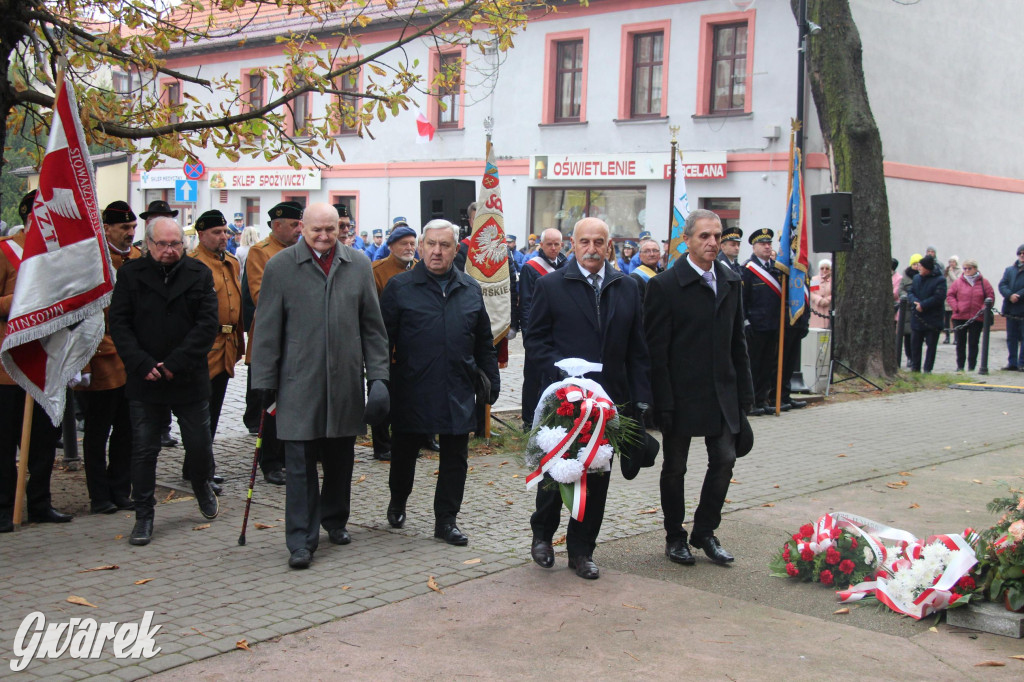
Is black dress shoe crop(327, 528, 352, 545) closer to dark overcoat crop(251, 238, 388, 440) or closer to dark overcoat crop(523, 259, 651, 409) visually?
dark overcoat crop(251, 238, 388, 440)

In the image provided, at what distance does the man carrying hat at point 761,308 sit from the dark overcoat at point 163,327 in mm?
7781

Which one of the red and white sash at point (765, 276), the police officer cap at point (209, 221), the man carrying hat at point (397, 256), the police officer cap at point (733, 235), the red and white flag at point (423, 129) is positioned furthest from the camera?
the red and white flag at point (423, 129)

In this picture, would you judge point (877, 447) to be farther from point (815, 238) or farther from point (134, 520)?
point (134, 520)

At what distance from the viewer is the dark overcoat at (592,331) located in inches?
244

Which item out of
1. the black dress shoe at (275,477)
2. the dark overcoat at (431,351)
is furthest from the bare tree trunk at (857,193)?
the dark overcoat at (431,351)

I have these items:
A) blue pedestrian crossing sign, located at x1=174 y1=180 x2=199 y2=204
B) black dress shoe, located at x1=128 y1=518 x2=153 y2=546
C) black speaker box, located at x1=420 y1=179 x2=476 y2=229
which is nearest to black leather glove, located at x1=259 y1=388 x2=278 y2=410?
black dress shoe, located at x1=128 y1=518 x2=153 y2=546

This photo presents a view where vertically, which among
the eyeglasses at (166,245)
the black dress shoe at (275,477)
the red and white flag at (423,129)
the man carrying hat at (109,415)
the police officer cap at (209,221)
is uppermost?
the red and white flag at (423,129)

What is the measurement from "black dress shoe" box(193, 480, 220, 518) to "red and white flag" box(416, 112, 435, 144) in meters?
22.1

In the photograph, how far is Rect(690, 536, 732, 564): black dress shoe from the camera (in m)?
6.42

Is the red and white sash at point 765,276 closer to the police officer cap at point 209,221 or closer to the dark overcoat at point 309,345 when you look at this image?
the police officer cap at point 209,221

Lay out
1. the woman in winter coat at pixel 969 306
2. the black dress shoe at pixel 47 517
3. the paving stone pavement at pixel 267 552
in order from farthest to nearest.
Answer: the woman in winter coat at pixel 969 306
the black dress shoe at pixel 47 517
the paving stone pavement at pixel 267 552

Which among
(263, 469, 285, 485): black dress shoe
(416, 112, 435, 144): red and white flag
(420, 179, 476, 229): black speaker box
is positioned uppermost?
(416, 112, 435, 144): red and white flag

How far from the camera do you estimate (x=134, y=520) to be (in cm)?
725

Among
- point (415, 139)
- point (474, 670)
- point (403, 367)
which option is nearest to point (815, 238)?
point (403, 367)
